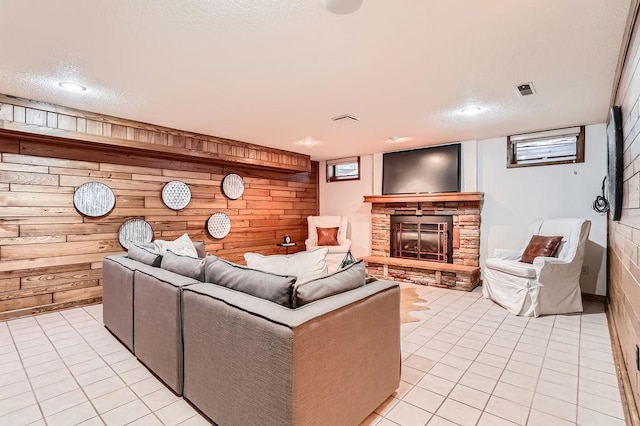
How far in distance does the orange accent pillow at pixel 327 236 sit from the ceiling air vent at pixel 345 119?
108 inches

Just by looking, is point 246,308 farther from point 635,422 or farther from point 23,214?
point 23,214

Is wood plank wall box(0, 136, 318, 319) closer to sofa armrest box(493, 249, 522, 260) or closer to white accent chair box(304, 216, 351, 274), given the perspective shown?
white accent chair box(304, 216, 351, 274)

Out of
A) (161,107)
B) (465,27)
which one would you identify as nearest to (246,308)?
(465,27)

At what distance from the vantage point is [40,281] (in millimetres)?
3711

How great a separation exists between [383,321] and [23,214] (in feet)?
13.3

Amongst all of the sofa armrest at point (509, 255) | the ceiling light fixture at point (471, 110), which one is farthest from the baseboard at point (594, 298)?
the ceiling light fixture at point (471, 110)

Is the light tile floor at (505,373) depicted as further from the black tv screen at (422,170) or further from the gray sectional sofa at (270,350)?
the black tv screen at (422,170)

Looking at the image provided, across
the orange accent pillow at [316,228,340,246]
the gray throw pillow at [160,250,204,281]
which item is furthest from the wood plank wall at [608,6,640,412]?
the orange accent pillow at [316,228,340,246]

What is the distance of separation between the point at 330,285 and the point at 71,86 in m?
2.97

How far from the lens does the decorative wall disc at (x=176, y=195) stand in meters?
4.68

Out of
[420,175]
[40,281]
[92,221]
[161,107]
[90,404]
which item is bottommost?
[90,404]

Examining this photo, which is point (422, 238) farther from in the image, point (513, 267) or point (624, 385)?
point (624, 385)

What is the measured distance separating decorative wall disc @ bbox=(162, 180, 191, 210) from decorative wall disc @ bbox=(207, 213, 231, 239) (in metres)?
0.50

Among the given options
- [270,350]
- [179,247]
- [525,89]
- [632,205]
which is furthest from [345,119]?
[270,350]
